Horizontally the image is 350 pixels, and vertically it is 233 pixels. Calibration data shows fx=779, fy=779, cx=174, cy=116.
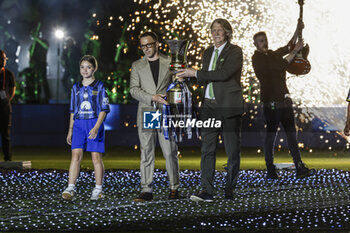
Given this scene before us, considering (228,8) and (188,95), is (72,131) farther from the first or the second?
(228,8)

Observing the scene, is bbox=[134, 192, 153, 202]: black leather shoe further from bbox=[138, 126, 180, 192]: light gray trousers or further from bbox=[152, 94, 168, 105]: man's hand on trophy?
bbox=[152, 94, 168, 105]: man's hand on trophy

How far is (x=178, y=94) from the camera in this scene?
899cm

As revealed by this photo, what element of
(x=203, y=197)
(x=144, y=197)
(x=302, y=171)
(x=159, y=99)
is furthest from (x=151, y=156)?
(x=302, y=171)

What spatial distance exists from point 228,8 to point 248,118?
400 inches

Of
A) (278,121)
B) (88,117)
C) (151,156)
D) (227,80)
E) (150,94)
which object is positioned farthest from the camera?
(278,121)

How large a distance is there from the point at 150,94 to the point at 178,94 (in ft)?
1.36

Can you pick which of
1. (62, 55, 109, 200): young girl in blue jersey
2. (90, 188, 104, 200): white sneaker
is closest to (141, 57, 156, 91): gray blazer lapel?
(62, 55, 109, 200): young girl in blue jersey

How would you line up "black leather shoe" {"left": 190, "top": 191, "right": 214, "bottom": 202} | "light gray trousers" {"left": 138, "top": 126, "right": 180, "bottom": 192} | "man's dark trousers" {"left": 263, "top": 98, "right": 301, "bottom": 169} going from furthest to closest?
"man's dark trousers" {"left": 263, "top": 98, "right": 301, "bottom": 169}, "light gray trousers" {"left": 138, "top": 126, "right": 180, "bottom": 192}, "black leather shoe" {"left": 190, "top": 191, "right": 214, "bottom": 202}

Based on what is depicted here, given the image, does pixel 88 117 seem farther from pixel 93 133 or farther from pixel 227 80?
pixel 227 80

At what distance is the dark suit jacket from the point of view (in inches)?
352

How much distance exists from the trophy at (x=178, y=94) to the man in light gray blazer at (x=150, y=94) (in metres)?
0.16

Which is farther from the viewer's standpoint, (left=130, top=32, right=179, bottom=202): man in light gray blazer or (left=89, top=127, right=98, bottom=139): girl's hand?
(left=89, top=127, right=98, bottom=139): girl's hand

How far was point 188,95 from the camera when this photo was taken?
29.7 ft

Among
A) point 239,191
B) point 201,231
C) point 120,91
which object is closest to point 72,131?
point 239,191
